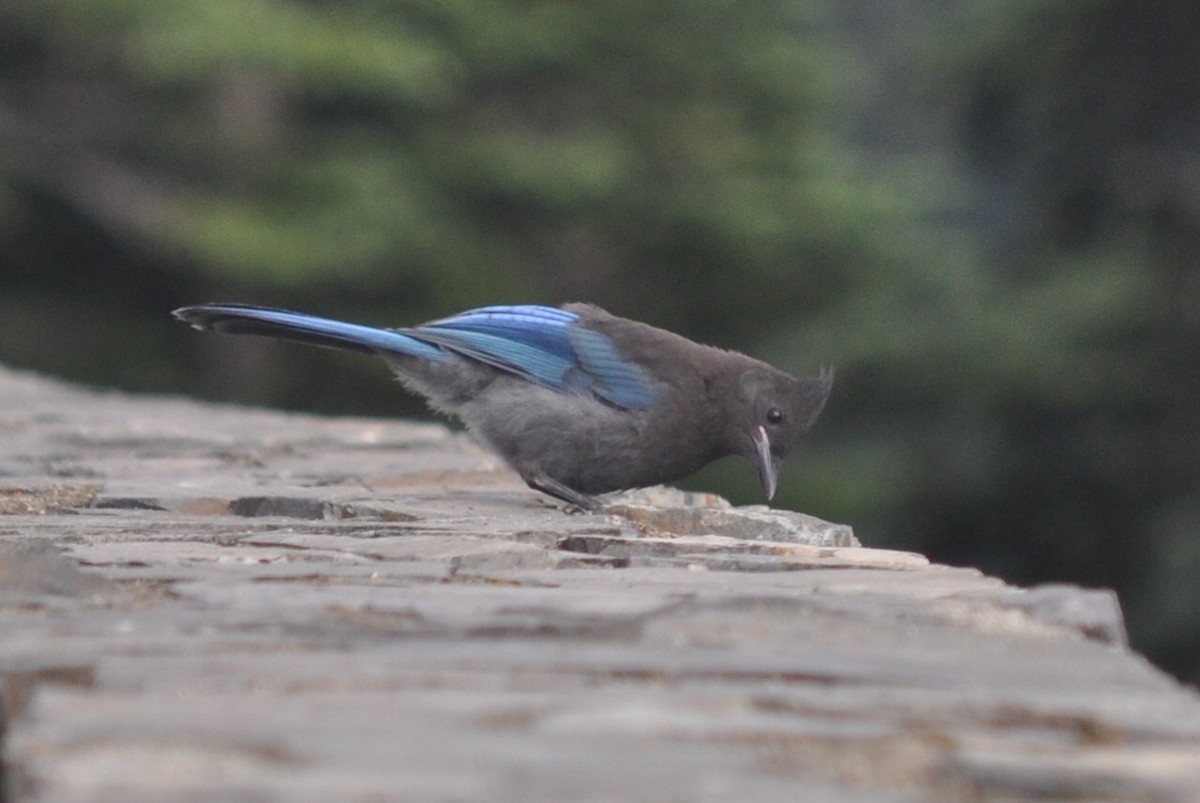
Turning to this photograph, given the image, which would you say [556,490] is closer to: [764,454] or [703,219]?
[764,454]

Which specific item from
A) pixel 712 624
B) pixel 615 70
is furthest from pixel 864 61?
pixel 712 624

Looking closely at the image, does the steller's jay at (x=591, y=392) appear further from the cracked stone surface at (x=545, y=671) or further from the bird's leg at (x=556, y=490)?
the cracked stone surface at (x=545, y=671)

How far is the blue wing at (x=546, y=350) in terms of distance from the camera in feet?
17.4

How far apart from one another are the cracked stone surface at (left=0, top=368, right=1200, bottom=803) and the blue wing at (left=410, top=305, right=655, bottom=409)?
5.17 feet

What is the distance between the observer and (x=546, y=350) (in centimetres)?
543

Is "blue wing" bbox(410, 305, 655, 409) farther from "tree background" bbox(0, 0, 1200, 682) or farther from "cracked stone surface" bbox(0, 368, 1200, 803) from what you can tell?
"tree background" bbox(0, 0, 1200, 682)

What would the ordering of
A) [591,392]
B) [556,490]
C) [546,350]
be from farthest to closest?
[546,350] < [591,392] < [556,490]

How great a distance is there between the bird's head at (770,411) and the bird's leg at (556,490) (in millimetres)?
610

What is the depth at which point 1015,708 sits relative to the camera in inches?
80.0

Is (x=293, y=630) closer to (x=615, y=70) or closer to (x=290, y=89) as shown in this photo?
(x=290, y=89)

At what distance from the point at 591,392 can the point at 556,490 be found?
49 cm

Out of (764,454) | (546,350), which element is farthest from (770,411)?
(546,350)

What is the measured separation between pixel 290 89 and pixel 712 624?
1230cm

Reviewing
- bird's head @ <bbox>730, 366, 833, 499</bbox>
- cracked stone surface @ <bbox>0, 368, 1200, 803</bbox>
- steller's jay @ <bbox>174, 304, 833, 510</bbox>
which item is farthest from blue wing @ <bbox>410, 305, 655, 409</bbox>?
cracked stone surface @ <bbox>0, 368, 1200, 803</bbox>
